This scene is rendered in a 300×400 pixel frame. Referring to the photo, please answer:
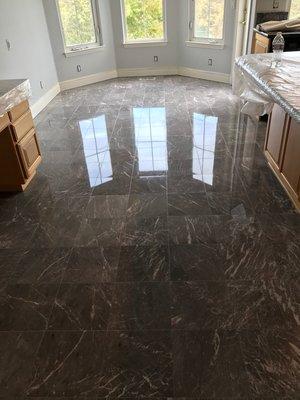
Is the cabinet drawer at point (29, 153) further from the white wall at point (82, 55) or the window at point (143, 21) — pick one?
the window at point (143, 21)

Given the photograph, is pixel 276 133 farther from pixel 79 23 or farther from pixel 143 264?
pixel 79 23

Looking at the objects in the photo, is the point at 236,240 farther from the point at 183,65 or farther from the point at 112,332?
the point at 183,65

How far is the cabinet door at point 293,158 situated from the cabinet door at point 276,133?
0.50 feet

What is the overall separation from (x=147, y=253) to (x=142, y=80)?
491 centimetres

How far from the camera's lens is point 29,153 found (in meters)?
3.07

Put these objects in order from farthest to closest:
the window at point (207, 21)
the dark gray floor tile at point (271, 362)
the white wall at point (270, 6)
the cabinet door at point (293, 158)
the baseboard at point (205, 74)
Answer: the baseboard at point (205, 74), the window at point (207, 21), the white wall at point (270, 6), the cabinet door at point (293, 158), the dark gray floor tile at point (271, 362)

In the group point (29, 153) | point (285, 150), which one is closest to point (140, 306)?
point (285, 150)

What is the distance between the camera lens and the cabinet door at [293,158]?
2.50m

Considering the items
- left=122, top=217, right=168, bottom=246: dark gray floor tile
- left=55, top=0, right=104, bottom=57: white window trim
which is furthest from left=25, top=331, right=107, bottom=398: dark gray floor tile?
left=55, top=0, right=104, bottom=57: white window trim

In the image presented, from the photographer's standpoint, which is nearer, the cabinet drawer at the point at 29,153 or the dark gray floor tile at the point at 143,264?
the dark gray floor tile at the point at 143,264

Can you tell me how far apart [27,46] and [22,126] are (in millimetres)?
2383

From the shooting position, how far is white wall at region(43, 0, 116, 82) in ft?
17.9

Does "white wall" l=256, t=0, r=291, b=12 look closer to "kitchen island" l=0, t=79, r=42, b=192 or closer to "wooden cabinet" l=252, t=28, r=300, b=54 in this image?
"wooden cabinet" l=252, t=28, r=300, b=54

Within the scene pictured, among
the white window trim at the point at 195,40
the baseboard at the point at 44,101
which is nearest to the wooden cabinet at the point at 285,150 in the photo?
the white window trim at the point at 195,40
